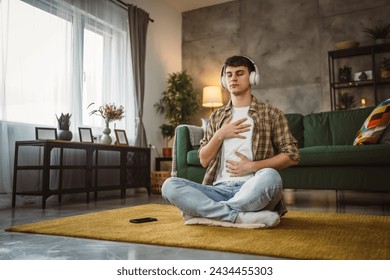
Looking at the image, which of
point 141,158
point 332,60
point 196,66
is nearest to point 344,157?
point 141,158

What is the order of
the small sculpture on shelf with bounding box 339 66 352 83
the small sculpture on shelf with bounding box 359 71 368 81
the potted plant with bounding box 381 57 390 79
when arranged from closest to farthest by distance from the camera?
the potted plant with bounding box 381 57 390 79
the small sculpture on shelf with bounding box 359 71 368 81
the small sculpture on shelf with bounding box 339 66 352 83

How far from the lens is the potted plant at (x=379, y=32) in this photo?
4363 millimetres

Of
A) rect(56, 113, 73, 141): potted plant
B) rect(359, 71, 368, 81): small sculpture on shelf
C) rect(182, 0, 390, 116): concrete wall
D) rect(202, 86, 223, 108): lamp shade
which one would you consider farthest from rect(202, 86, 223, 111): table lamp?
rect(56, 113, 73, 141): potted plant

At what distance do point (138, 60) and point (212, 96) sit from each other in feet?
4.09

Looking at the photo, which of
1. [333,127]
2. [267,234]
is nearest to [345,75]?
[333,127]

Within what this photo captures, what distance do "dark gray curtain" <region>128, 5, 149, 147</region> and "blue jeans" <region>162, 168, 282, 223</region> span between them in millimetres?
3010

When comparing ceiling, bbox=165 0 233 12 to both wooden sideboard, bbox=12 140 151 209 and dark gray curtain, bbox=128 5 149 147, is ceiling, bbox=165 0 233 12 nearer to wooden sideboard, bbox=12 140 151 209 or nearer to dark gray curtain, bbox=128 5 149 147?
dark gray curtain, bbox=128 5 149 147

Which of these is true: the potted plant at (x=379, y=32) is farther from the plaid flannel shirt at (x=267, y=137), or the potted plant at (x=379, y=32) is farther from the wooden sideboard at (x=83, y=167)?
the plaid flannel shirt at (x=267, y=137)

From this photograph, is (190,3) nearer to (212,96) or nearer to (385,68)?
(212,96)

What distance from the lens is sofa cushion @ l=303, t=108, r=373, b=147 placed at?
3.41 m

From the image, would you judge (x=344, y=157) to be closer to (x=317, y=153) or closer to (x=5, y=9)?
(x=317, y=153)

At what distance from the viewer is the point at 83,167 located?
321cm

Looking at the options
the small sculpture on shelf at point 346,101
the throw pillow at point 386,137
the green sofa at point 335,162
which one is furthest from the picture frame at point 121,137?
the small sculpture on shelf at point 346,101

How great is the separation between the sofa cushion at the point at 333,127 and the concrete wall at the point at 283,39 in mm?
1348
